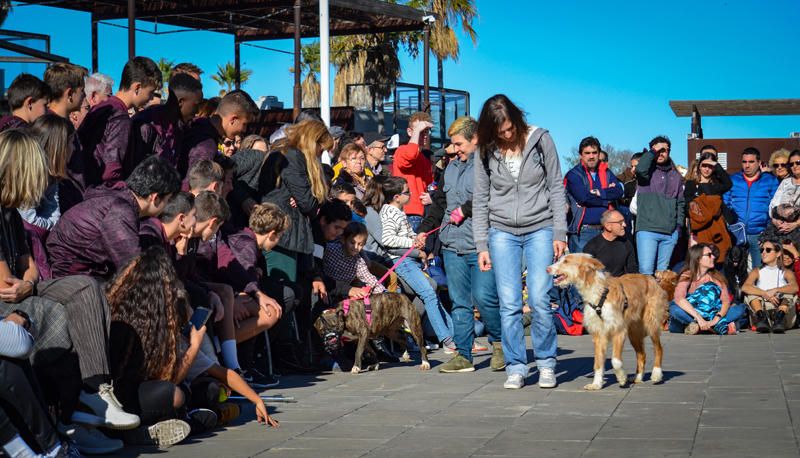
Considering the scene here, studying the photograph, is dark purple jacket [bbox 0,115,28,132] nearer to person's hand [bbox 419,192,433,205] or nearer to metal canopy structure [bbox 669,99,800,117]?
person's hand [bbox 419,192,433,205]

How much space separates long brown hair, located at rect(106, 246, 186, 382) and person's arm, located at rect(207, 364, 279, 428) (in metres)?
0.59

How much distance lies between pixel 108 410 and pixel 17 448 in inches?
28.7

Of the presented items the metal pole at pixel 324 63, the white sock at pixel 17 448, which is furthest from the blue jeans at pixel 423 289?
the metal pole at pixel 324 63

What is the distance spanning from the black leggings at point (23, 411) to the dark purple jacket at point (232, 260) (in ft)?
10.7

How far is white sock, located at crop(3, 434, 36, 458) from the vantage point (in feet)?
17.4

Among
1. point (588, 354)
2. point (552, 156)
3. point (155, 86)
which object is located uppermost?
point (155, 86)

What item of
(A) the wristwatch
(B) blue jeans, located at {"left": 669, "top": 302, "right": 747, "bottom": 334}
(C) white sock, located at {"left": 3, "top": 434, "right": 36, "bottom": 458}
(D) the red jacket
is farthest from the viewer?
(B) blue jeans, located at {"left": 669, "top": 302, "right": 747, "bottom": 334}

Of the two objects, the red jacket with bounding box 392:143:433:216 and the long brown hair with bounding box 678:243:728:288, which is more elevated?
the red jacket with bounding box 392:143:433:216

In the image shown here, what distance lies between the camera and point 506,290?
881 cm

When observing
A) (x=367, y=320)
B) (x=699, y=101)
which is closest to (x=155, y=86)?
(x=367, y=320)

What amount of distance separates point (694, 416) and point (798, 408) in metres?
0.78

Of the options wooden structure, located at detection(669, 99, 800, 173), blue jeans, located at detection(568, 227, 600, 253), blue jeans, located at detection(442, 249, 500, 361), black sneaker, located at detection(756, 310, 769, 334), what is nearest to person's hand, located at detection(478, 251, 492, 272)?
blue jeans, located at detection(442, 249, 500, 361)

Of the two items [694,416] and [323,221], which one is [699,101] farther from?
[694,416]

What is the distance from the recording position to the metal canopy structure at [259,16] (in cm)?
2009
